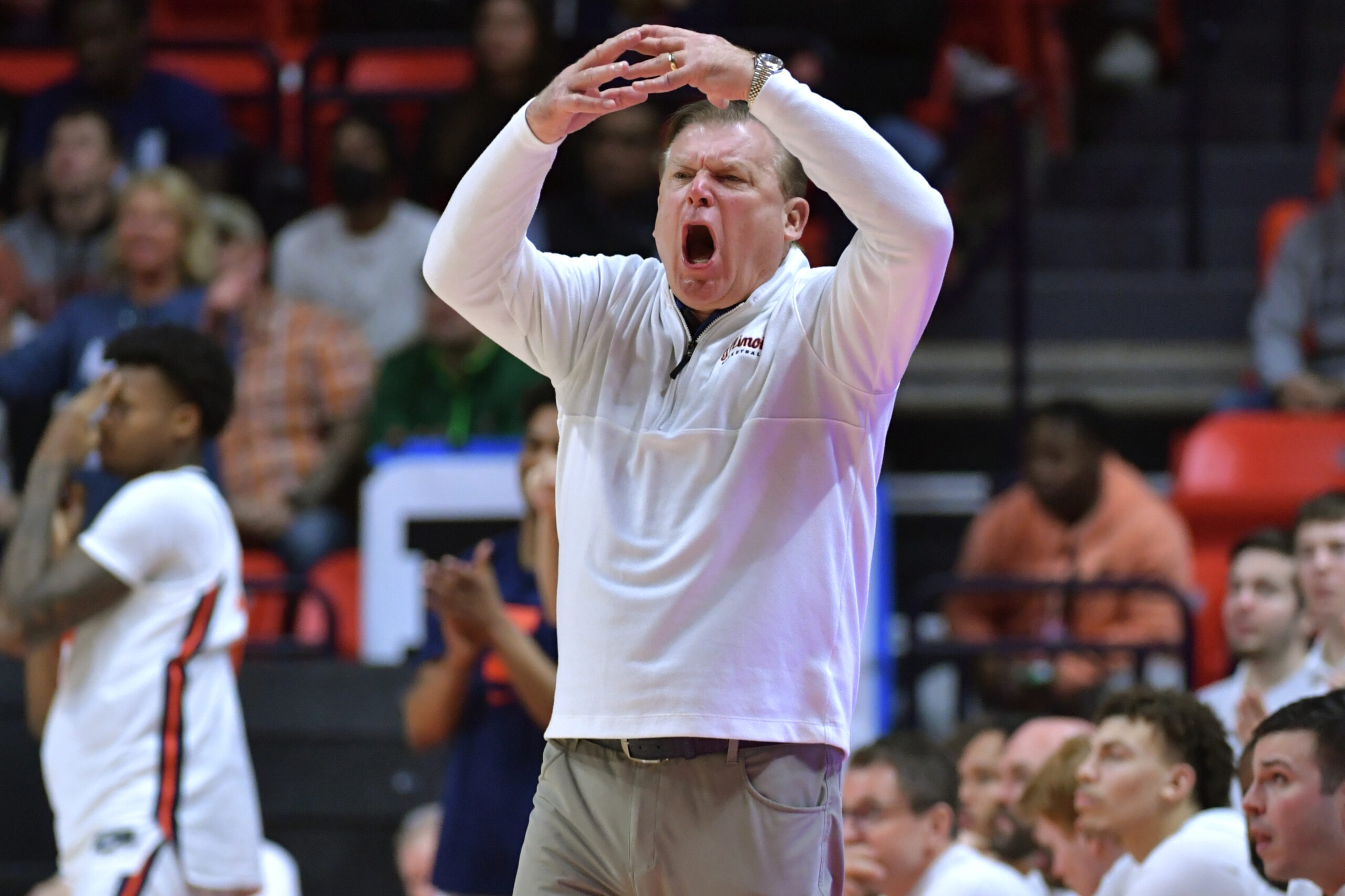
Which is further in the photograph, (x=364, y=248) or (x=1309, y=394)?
(x=364, y=248)

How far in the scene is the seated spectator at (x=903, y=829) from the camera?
181 inches

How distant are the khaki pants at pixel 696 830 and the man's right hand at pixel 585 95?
0.93 meters

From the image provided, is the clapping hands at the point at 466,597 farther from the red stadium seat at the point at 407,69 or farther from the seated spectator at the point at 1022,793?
the red stadium seat at the point at 407,69

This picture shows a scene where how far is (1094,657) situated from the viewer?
6402mm

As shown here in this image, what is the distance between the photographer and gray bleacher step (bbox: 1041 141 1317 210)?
9.77 meters

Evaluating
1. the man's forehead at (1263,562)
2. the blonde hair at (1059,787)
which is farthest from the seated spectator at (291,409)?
the blonde hair at (1059,787)

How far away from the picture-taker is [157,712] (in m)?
4.25

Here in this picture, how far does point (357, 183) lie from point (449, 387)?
1.34m

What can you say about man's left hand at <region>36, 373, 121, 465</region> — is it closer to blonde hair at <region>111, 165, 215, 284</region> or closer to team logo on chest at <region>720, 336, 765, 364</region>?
team logo on chest at <region>720, 336, 765, 364</region>

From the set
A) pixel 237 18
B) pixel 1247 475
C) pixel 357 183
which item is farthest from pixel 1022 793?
pixel 237 18

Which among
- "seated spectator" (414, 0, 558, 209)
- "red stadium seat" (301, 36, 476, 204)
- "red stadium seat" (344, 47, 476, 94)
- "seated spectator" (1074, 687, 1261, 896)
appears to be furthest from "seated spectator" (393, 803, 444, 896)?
"red stadium seat" (344, 47, 476, 94)

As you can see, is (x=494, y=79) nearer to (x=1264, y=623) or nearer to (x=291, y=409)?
(x=291, y=409)

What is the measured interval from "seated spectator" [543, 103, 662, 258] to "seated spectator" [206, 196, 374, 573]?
95 centimetres

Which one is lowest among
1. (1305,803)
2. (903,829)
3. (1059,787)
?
(903,829)
